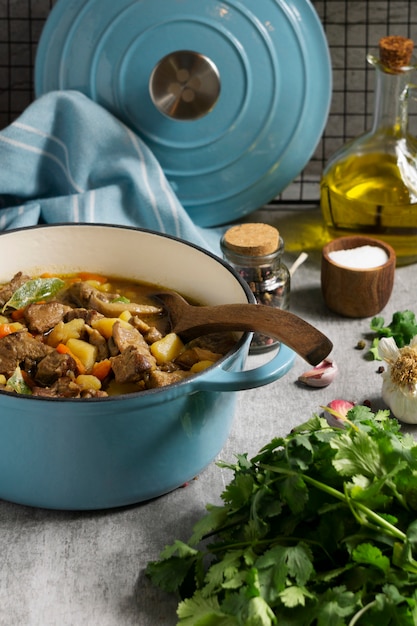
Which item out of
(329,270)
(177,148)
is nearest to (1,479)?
(329,270)

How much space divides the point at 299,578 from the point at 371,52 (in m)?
1.60

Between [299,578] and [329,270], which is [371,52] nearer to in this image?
[329,270]

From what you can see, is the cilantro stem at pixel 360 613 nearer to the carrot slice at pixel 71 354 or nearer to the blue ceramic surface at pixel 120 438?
the blue ceramic surface at pixel 120 438

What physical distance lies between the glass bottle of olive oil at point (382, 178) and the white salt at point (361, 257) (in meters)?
0.13

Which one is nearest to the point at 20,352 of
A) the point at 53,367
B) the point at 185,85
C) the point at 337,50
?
the point at 53,367

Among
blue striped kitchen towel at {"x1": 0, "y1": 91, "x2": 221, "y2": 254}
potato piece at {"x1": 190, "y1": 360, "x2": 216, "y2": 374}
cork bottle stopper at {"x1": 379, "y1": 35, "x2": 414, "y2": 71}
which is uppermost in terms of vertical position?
cork bottle stopper at {"x1": 379, "y1": 35, "x2": 414, "y2": 71}

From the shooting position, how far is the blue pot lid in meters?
2.20

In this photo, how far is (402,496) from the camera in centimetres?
135

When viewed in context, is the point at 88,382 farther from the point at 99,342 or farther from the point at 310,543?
the point at 310,543

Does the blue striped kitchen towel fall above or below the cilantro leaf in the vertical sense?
above

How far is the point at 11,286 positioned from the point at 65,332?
0.20 metres

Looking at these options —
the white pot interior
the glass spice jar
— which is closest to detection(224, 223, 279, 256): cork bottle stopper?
the glass spice jar

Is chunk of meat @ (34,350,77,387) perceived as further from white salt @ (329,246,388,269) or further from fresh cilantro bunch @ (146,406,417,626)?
white salt @ (329,246,388,269)

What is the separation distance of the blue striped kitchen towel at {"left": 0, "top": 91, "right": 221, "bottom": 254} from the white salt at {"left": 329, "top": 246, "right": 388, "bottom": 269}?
0.32 metres
